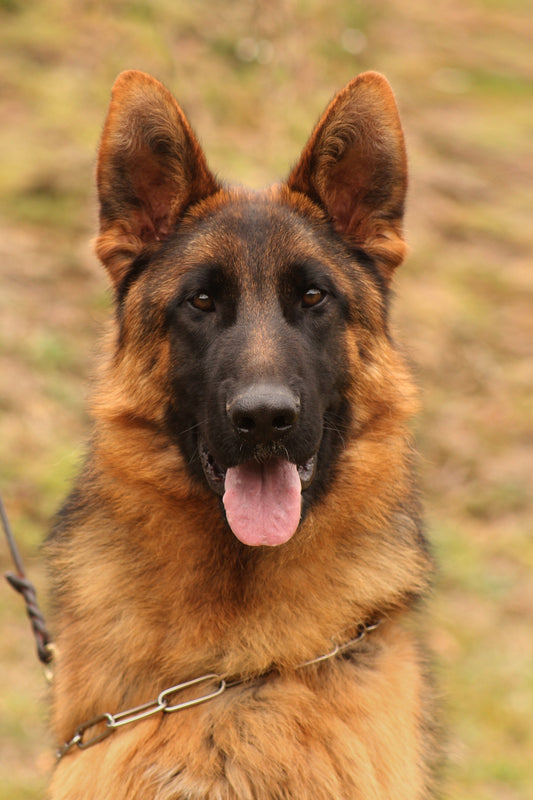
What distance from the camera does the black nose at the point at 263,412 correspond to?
2.88m

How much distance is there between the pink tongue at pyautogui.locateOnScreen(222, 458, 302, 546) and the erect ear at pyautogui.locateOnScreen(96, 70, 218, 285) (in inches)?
40.9

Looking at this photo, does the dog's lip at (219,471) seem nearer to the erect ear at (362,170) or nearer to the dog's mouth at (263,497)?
the dog's mouth at (263,497)

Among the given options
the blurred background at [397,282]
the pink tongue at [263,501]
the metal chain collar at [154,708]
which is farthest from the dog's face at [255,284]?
the blurred background at [397,282]

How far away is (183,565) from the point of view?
3.28m

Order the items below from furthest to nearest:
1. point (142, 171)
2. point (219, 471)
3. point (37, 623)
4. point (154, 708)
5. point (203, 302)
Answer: point (37, 623), point (142, 171), point (203, 302), point (219, 471), point (154, 708)

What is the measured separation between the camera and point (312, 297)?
3373 millimetres

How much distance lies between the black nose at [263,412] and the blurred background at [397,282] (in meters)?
1.81

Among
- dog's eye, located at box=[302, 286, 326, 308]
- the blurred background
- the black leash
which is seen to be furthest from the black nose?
the blurred background

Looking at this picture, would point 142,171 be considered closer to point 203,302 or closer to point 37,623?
point 203,302

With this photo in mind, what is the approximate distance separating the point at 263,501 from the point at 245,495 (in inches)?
2.6

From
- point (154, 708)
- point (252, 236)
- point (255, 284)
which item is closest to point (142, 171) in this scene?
point (252, 236)

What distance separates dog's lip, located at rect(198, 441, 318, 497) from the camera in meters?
3.18

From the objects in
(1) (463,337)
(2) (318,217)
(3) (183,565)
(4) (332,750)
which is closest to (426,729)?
(4) (332,750)

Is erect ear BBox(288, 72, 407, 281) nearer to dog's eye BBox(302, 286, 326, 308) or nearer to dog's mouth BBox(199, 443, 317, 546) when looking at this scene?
dog's eye BBox(302, 286, 326, 308)
